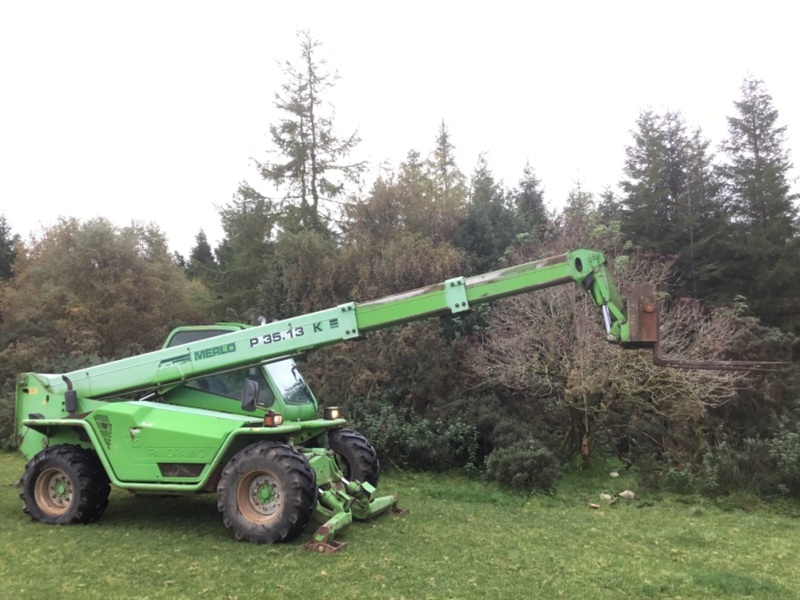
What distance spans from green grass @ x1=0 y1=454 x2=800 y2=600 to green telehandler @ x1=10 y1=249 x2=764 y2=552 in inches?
14.2

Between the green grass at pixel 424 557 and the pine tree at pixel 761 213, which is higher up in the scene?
the pine tree at pixel 761 213

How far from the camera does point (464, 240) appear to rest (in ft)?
65.5

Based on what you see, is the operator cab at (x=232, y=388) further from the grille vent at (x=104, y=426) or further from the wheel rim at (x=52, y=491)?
the wheel rim at (x=52, y=491)

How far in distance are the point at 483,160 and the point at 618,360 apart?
21.9m

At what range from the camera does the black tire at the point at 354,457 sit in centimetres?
884

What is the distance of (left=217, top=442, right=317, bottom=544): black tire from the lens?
269 inches

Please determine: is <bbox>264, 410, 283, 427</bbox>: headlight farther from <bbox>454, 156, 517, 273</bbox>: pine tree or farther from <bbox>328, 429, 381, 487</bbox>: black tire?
<bbox>454, 156, 517, 273</bbox>: pine tree

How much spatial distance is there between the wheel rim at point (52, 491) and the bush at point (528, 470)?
673 cm

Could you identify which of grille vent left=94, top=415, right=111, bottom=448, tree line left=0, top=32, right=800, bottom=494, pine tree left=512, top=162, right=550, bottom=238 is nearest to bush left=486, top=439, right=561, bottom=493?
tree line left=0, top=32, right=800, bottom=494

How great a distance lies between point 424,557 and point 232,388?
3.19 m

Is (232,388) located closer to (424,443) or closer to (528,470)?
(424,443)

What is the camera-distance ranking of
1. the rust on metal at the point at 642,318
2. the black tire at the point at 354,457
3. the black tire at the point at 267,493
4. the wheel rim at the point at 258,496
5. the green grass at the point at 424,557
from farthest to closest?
the black tire at the point at 354,457 < the wheel rim at the point at 258,496 < the black tire at the point at 267,493 < the rust on metal at the point at 642,318 < the green grass at the point at 424,557

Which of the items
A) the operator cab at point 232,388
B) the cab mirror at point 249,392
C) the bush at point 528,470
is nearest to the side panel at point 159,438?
A: the cab mirror at point 249,392

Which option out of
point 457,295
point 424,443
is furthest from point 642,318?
point 424,443
